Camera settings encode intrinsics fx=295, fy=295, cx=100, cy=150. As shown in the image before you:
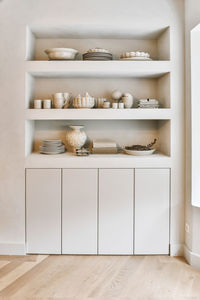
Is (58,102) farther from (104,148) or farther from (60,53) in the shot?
(104,148)

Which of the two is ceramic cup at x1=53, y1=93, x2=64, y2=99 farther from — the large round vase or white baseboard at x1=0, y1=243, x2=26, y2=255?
white baseboard at x1=0, y1=243, x2=26, y2=255

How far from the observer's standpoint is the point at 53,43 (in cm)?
330

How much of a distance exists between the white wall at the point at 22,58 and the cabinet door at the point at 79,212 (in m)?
0.44

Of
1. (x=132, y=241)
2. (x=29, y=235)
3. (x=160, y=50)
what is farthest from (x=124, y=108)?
(x=29, y=235)

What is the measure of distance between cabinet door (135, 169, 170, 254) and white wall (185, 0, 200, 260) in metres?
0.20

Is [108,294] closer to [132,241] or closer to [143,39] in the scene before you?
[132,241]

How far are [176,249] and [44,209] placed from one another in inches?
54.1

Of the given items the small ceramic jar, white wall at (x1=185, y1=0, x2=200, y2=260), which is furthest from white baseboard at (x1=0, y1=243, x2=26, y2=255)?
white wall at (x1=185, y1=0, x2=200, y2=260)

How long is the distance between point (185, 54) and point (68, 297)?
2395 millimetres

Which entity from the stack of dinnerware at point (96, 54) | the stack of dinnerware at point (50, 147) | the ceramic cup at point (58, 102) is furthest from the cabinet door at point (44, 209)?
the stack of dinnerware at point (96, 54)

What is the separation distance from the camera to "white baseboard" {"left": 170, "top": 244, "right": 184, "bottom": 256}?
2934 mm

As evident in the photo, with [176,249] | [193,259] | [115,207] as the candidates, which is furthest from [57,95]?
[193,259]

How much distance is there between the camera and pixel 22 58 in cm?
290

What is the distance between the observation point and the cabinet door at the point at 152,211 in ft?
9.58
